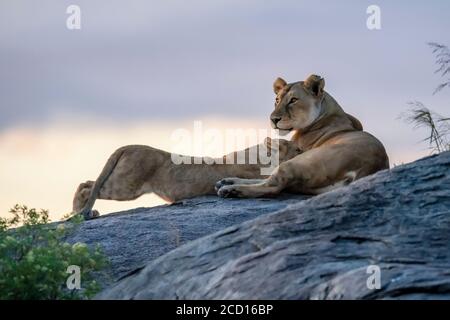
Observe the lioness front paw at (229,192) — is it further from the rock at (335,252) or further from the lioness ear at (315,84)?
the rock at (335,252)

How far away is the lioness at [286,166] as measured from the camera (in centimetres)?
1144

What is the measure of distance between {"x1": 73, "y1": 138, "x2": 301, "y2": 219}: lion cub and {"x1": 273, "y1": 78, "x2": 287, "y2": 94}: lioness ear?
26.0 inches

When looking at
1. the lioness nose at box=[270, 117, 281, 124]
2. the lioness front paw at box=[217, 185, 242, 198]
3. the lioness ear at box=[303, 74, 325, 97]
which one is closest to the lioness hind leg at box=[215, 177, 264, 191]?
the lioness front paw at box=[217, 185, 242, 198]

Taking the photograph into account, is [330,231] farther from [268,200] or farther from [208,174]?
[208,174]

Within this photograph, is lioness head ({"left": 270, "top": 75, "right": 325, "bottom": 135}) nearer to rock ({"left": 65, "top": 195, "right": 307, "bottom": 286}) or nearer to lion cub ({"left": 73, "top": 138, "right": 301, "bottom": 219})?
lion cub ({"left": 73, "top": 138, "right": 301, "bottom": 219})

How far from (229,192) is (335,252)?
5.15 metres

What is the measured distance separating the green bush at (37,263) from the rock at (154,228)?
879 millimetres

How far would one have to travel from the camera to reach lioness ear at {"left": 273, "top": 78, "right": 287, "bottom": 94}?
1245cm

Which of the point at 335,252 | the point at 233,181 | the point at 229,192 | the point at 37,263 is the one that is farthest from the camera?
the point at 233,181

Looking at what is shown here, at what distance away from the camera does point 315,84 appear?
484 inches

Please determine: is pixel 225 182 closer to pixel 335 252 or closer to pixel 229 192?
pixel 229 192

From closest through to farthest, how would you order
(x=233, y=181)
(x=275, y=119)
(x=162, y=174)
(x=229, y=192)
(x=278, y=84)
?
(x=229, y=192), (x=233, y=181), (x=162, y=174), (x=275, y=119), (x=278, y=84)

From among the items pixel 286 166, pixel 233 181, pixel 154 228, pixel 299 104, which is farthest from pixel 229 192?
pixel 154 228
